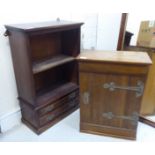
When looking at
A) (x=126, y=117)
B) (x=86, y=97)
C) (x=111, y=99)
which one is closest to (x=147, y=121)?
(x=126, y=117)

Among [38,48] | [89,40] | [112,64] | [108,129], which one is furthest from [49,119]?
[89,40]

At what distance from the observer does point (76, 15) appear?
245 cm

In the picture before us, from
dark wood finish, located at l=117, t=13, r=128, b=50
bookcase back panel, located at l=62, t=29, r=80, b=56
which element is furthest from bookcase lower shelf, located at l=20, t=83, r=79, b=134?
dark wood finish, located at l=117, t=13, r=128, b=50

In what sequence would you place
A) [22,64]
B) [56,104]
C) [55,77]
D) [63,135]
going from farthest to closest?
1. [55,77]
2. [56,104]
3. [63,135]
4. [22,64]

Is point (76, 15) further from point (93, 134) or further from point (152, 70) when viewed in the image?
point (93, 134)

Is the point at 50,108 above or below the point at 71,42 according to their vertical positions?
below

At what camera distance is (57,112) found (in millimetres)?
2189

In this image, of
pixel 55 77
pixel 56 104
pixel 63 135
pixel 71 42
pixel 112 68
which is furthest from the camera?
pixel 55 77

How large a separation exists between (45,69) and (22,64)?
238 millimetres

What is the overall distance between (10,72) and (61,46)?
29.0 inches

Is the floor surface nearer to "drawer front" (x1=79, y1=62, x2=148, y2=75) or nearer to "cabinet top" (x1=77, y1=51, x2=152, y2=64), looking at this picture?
"drawer front" (x1=79, y1=62, x2=148, y2=75)

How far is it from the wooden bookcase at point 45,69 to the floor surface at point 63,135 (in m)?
0.08

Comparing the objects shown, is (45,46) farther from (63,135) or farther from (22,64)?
(63,135)

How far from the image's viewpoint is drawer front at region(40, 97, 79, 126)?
205cm
